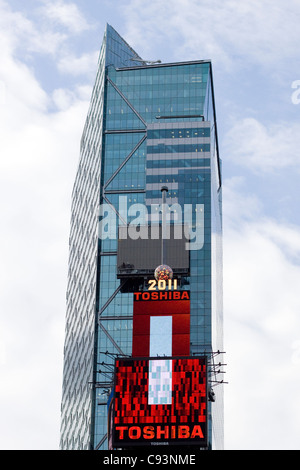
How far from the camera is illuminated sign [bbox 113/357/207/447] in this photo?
293 ft

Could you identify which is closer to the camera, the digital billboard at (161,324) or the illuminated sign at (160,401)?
the illuminated sign at (160,401)

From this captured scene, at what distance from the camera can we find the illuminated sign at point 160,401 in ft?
293

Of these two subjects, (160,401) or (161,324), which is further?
(161,324)

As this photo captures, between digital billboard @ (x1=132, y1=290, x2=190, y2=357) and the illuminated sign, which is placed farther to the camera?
digital billboard @ (x1=132, y1=290, x2=190, y2=357)

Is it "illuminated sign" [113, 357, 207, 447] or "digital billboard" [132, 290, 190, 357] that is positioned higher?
"digital billboard" [132, 290, 190, 357]

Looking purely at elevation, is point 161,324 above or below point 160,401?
above

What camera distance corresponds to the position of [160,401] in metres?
90.8

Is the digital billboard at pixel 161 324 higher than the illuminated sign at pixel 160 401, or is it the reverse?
the digital billboard at pixel 161 324
